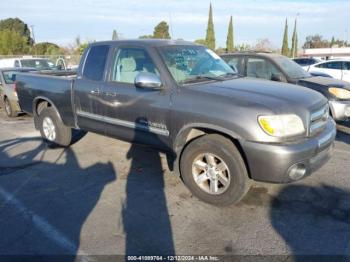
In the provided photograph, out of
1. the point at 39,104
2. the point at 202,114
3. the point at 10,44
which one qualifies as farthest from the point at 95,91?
the point at 10,44

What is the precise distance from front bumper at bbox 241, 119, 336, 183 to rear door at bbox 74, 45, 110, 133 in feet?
8.35

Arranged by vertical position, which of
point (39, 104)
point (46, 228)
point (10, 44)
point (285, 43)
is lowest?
point (46, 228)

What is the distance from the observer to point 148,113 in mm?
4574

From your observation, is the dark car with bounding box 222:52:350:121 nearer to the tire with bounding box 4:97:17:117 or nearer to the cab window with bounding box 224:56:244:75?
the cab window with bounding box 224:56:244:75

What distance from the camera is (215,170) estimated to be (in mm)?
4070

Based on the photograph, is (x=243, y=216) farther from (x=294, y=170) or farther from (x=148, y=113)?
(x=148, y=113)

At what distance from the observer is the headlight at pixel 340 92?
7262 millimetres

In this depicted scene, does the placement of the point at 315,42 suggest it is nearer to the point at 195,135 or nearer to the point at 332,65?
the point at 332,65

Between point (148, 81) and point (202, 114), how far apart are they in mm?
Result: 832

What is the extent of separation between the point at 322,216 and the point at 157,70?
8.67ft

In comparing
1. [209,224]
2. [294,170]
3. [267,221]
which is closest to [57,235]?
[209,224]

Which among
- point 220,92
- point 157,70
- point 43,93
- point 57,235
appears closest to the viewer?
point 57,235

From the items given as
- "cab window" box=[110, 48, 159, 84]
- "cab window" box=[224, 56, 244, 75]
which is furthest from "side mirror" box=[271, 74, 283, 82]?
"cab window" box=[110, 48, 159, 84]

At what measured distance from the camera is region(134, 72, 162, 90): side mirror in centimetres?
429
